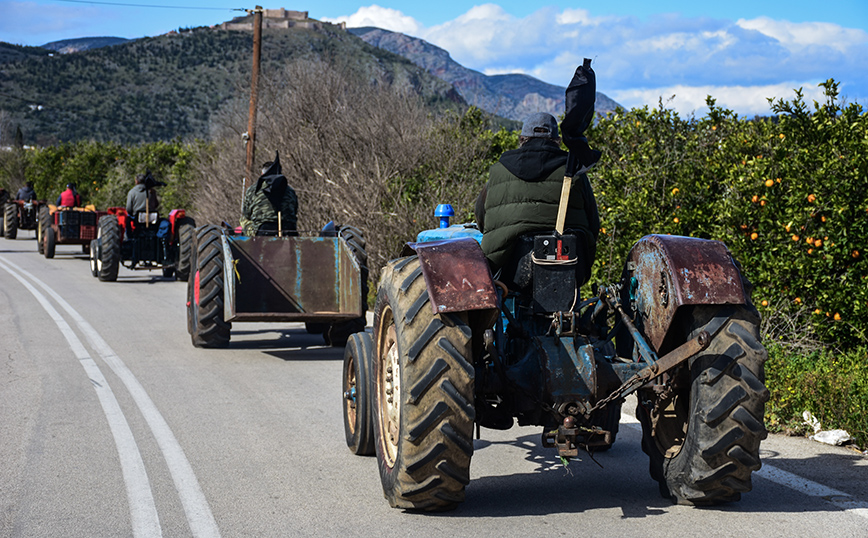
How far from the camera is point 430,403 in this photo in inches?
183

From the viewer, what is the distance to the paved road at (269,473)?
15.8 feet

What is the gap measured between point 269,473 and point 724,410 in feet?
9.50

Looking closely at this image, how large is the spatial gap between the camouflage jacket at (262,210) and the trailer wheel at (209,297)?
1545 mm

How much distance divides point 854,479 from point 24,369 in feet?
→ 26.2

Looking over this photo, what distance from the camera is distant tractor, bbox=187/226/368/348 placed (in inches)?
419

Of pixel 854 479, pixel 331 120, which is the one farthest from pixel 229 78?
pixel 854 479

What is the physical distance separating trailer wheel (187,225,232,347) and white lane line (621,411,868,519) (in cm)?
688

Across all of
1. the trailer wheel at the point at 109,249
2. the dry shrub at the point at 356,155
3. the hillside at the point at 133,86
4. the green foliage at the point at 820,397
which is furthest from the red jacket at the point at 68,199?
the hillside at the point at 133,86

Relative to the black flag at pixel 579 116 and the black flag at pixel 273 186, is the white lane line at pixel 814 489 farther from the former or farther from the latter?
the black flag at pixel 273 186

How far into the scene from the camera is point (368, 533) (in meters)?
4.68

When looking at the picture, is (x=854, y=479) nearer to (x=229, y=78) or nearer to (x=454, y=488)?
(x=454, y=488)

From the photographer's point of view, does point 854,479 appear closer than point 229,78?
Yes

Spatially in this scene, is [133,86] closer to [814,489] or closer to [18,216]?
[18,216]

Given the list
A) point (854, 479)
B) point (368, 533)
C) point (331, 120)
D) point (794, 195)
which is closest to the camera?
point (368, 533)
